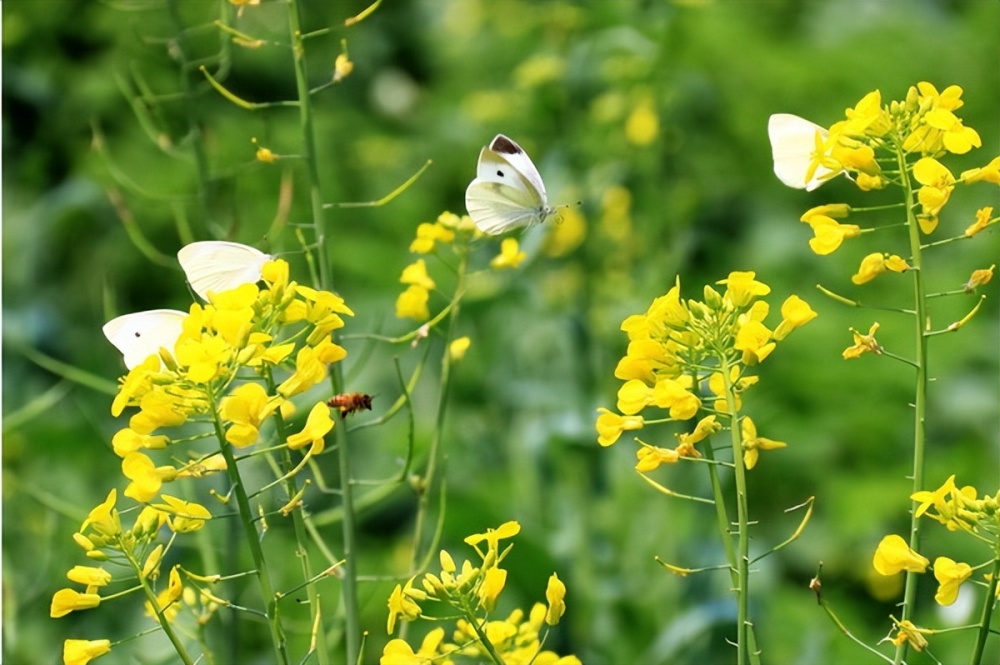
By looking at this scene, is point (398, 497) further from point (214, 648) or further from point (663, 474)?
point (214, 648)

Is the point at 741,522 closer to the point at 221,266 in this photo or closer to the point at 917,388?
the point at 917,388

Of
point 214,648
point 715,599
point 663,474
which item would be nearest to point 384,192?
point 663,474

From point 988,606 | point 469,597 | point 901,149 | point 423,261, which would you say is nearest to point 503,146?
point 423,261

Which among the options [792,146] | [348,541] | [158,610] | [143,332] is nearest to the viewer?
[158,610]

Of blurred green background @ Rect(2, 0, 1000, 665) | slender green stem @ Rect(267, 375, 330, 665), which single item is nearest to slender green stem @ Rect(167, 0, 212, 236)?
blurred green background @ Rect(2, 0, 1000, 665)

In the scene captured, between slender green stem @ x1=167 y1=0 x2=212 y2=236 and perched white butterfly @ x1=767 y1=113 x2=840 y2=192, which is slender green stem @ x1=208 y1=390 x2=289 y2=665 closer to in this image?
perched white butterfly @ x1=767 y1=113 x2=840 y2=192

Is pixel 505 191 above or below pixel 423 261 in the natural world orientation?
above

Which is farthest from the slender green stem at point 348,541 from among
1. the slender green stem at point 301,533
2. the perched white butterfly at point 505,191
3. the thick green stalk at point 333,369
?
the perched white butterfly at point 505,191

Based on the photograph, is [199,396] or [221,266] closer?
[199,396]
